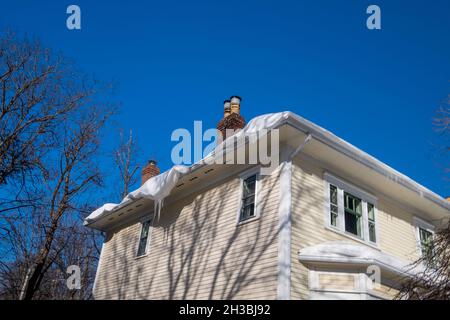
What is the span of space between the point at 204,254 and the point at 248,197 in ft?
6.56

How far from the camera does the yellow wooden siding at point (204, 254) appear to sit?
10.5m

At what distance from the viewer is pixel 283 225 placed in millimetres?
10203

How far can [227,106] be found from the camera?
1577 cm

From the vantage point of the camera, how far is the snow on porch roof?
10336 mm

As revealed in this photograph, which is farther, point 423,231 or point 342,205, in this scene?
point 423,231

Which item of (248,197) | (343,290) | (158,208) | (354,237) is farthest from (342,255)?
(158,208)

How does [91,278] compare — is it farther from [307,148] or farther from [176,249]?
[307,148]

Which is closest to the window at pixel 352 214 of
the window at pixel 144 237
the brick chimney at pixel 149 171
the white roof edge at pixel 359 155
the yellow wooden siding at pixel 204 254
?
the white roof edge at pixel 359 155

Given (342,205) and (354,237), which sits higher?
(342,205)

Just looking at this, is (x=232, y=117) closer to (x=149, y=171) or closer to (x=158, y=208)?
(x=158, y=208)
